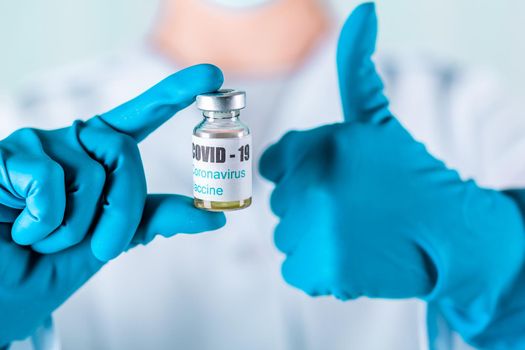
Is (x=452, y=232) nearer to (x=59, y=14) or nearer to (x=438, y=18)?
(x=438, y=18)

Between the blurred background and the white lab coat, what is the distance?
0.79 m

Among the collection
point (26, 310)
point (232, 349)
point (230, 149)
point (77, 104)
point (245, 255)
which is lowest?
point (232, 349)

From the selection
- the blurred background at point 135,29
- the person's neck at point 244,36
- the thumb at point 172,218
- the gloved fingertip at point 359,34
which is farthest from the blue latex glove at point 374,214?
the blurred background at point 135,29

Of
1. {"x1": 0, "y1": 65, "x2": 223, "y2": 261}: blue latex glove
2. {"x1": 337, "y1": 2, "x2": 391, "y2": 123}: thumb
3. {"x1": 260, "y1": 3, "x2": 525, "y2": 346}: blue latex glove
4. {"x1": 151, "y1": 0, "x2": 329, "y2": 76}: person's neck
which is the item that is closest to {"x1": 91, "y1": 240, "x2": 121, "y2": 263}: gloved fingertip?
{"x1": 0, "y1": 65, "x2": 223, "y2": 261}: blue latex glove

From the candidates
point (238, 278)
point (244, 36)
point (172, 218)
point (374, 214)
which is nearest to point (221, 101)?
point (172, 218)

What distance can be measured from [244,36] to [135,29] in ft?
2.77

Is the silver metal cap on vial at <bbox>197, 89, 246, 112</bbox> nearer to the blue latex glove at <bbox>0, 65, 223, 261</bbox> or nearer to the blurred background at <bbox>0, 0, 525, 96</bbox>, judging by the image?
the blue latex glove at <bbox>0, 65, 223, 261</bbox>

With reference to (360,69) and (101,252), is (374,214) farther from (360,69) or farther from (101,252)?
(101,252)

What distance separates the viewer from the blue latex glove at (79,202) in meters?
0.75

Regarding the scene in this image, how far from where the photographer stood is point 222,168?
2.42 ft

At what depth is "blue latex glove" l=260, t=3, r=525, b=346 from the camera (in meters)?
0.85

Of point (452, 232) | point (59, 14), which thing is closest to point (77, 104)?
point (452, 232)

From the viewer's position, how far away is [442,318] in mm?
972

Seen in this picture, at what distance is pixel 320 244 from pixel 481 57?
138cm
